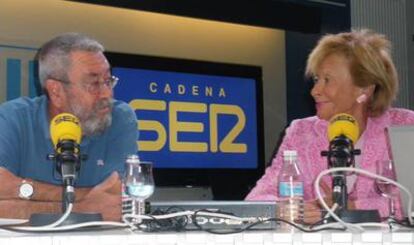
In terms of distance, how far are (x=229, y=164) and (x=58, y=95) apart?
2.11 m

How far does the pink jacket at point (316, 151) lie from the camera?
246 centimetres

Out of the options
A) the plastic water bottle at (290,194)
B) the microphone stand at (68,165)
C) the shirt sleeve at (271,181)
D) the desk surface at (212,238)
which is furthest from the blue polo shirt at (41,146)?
the desk surface at (212,238)

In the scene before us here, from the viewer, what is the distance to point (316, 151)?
2650 mm

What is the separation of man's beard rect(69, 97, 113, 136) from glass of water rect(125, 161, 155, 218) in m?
0.65

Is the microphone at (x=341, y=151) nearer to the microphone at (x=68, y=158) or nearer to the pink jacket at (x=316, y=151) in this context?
the microphone at (x=68, y=158)

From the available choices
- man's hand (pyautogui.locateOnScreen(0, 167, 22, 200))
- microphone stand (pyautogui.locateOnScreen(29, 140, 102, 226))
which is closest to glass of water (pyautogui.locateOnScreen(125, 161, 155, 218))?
microphone stand (pyautogui.locateOnScreen(29, 140, 102, 226))

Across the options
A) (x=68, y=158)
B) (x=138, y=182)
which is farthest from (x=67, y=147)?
(x=138, y=182)

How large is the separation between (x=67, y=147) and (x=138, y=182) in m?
0.38

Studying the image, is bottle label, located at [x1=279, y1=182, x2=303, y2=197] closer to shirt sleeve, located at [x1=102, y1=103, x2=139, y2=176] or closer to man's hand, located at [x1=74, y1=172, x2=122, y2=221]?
man's hand, located at [x1=74, y1=172, x2=122, y2=221]

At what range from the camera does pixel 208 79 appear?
4594mm

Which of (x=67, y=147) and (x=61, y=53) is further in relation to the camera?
(x=61, y=53)

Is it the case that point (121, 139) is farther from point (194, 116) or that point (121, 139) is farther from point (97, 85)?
point (194, 116)

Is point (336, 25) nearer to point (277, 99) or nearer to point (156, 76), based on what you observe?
point (277, 99)

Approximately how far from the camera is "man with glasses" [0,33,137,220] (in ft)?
8.02
